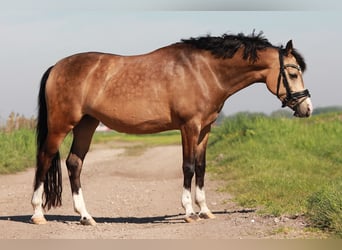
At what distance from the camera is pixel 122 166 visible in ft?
57.9

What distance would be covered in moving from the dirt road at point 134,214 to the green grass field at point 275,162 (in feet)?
1.17

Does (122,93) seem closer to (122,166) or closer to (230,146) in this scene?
(122,166)

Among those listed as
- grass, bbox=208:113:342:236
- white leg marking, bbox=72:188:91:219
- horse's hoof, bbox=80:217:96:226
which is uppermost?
white leg marking, bbox=72:188:91:219

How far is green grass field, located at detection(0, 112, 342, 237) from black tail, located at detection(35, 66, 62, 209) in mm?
2811

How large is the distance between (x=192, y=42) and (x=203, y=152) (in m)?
1.49

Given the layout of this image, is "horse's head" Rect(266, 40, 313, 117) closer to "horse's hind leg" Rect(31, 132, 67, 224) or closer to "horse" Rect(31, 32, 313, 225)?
"horse" Rect(31, 32, 313, 225)

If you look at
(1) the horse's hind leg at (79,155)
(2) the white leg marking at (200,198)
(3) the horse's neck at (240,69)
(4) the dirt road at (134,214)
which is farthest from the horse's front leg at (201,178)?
(1) the horse's hind leg at (79,155)

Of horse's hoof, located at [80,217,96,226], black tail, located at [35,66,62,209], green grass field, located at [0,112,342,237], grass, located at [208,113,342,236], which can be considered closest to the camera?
green grass field, located at [0,112,342,237]

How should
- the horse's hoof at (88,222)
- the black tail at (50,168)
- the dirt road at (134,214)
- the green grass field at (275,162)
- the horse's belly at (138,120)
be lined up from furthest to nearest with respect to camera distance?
the black tail at (50,168), the horse's hoof at (88,222), the horse's belly at (138,120), the green grass field at (275,162), the dirt road at (134,214)

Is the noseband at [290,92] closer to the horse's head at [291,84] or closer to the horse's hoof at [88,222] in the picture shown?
the horse's head at [291,84]

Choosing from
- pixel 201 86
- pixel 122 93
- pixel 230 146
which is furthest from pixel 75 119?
pixel 230 146

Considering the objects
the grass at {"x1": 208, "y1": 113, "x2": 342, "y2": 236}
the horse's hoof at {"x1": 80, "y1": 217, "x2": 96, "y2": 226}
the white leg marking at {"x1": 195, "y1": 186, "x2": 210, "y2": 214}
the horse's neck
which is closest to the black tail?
the horse's hoof at {"x1": 80, "y1": 217, "x2": 96, "y2": 226}

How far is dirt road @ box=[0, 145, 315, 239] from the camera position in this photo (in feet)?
24.7

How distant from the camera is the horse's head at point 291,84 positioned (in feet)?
27.9
